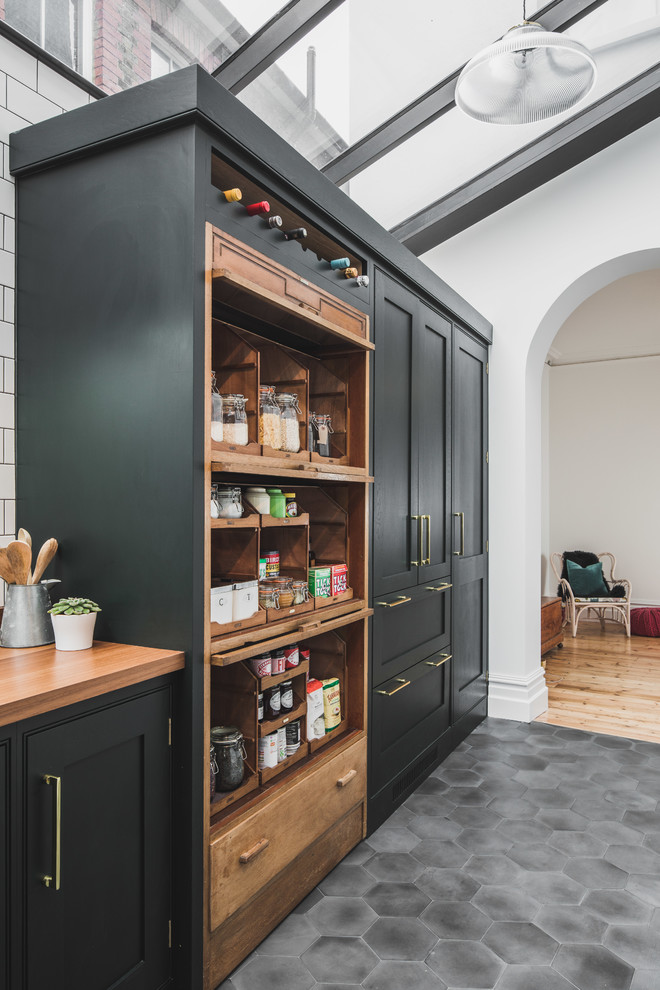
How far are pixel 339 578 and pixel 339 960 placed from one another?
113 centimetres

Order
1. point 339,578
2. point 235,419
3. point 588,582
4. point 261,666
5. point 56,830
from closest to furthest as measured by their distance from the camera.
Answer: point 56,830
point 235,419
point 261,666
point 339,578
point 588,582

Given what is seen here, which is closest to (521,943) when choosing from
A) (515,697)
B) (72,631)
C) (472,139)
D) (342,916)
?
(342,916)

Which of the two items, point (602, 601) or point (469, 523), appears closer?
point (469, 523)

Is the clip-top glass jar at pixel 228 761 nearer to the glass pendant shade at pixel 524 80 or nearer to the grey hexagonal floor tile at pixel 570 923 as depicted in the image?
the grey hexagonal floor tile at pixel 570 923

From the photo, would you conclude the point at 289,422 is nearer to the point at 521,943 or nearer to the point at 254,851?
the point at 254,851

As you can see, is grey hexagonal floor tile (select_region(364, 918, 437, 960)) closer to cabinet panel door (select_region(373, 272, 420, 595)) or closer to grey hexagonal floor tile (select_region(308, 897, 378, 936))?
grey hexagonal floor tile (select_region(308, 897, 378, 936))

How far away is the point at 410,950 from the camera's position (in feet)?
6.28

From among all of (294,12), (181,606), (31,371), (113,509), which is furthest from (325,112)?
(181,606)

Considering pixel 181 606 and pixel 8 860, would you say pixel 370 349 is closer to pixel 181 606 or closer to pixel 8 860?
pixel 181 606

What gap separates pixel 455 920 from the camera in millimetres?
2057

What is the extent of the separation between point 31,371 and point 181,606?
0.84 m

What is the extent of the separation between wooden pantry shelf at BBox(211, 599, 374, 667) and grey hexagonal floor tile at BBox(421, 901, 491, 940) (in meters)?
0.92

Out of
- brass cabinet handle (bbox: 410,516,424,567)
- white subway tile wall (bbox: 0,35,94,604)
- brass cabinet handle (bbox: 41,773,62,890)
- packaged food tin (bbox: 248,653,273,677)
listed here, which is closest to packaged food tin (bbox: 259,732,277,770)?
packaged food tin (bbox: 248,653,273,677)

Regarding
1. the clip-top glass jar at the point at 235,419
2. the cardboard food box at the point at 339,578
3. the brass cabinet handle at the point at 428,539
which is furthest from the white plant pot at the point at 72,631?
the brass cabinet handle at the point at 428,539
